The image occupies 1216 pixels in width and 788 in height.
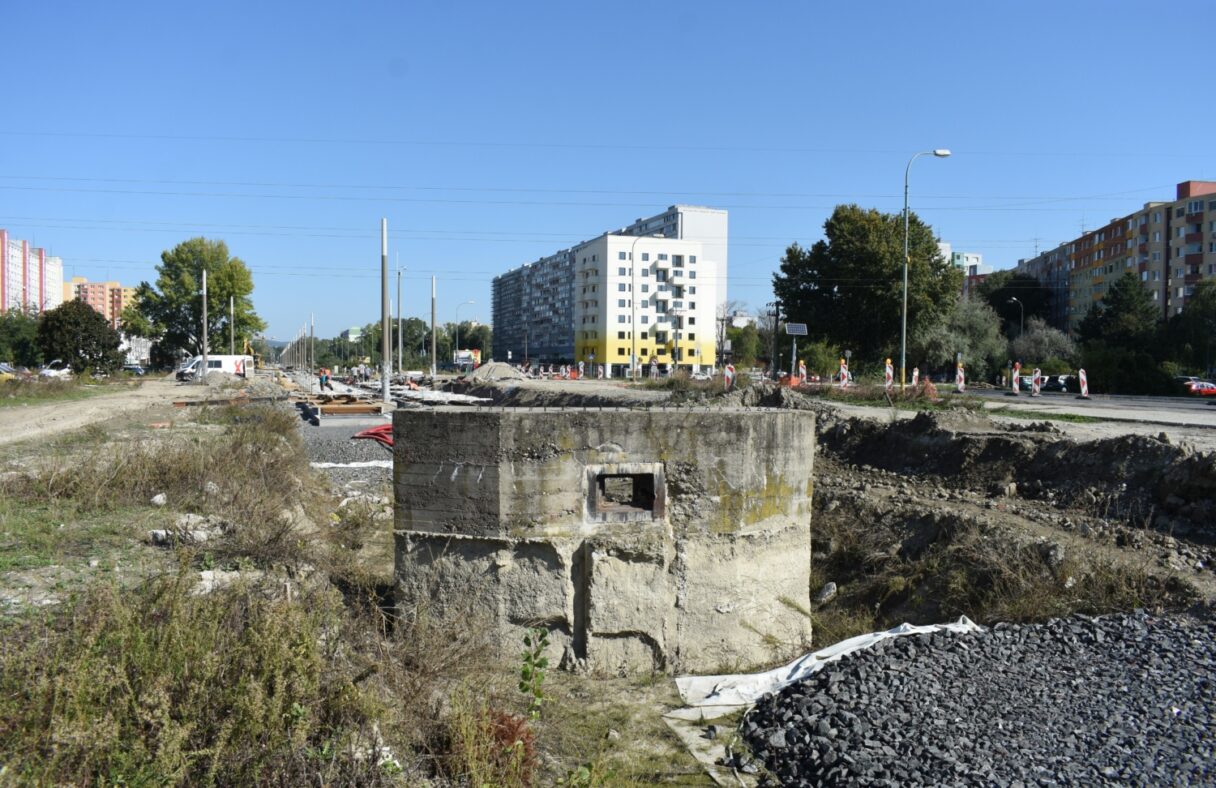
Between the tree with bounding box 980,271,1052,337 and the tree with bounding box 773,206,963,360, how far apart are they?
44.4 meters

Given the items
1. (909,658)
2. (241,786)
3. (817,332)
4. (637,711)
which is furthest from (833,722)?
(817,332)

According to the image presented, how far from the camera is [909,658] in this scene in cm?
680

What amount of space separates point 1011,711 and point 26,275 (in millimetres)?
141669

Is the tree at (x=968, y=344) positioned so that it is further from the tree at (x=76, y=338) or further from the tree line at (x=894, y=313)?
the tree at (x=76, y=338)

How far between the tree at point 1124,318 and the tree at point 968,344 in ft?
18.5

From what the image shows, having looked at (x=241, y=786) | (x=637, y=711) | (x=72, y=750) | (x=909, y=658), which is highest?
(x=72, y=750)

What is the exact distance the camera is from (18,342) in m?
61.4

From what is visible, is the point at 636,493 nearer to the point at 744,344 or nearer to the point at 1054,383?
the point at 1054,383

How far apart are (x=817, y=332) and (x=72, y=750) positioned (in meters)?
38.4

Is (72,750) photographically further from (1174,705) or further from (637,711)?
(1174,705)

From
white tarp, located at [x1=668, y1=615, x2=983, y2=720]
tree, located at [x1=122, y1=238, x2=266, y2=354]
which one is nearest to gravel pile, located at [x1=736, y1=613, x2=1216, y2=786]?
white tarp, located at [x1=668, y1=615, x2=983, y2=720]

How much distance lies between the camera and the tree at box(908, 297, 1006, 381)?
48.2m

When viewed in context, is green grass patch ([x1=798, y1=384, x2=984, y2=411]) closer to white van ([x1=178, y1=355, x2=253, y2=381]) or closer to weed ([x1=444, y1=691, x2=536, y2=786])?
weed ([x1=444, y1=691, x2=536, y2=786])

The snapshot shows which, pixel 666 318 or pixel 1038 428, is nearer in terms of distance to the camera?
pixel 1038 428
